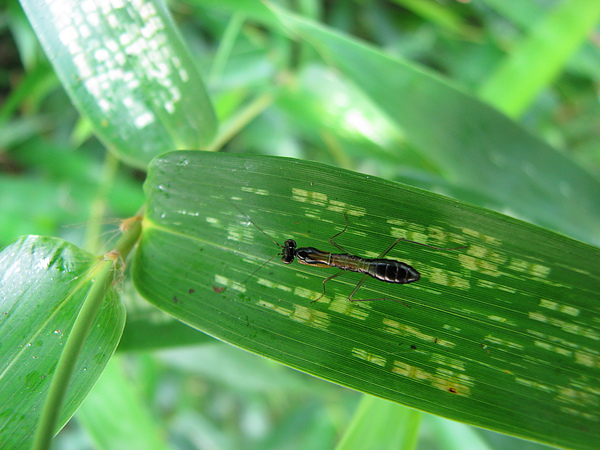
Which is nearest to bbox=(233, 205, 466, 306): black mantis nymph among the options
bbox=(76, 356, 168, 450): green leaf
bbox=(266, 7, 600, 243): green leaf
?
bbox=(266, 7, 600, 243): green leaf

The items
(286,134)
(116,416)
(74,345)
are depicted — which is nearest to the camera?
(74,345)

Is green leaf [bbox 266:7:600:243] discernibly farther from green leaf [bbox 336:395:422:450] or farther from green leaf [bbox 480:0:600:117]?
green leaf [bbox 336:395:422:450]

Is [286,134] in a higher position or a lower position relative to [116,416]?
higher

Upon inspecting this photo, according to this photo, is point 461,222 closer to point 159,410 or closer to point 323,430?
point 323,430

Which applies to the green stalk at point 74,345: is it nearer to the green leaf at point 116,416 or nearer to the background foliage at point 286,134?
the background foliage at point 286,134

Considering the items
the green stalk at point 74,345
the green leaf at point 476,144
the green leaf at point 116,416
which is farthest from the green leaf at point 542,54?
the green leaf at point 116,416

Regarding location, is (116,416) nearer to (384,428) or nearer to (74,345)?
(74,345)

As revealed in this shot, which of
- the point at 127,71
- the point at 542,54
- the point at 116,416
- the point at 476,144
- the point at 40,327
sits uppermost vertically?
the point at 542,54

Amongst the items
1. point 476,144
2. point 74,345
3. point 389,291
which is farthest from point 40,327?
point 476,144
